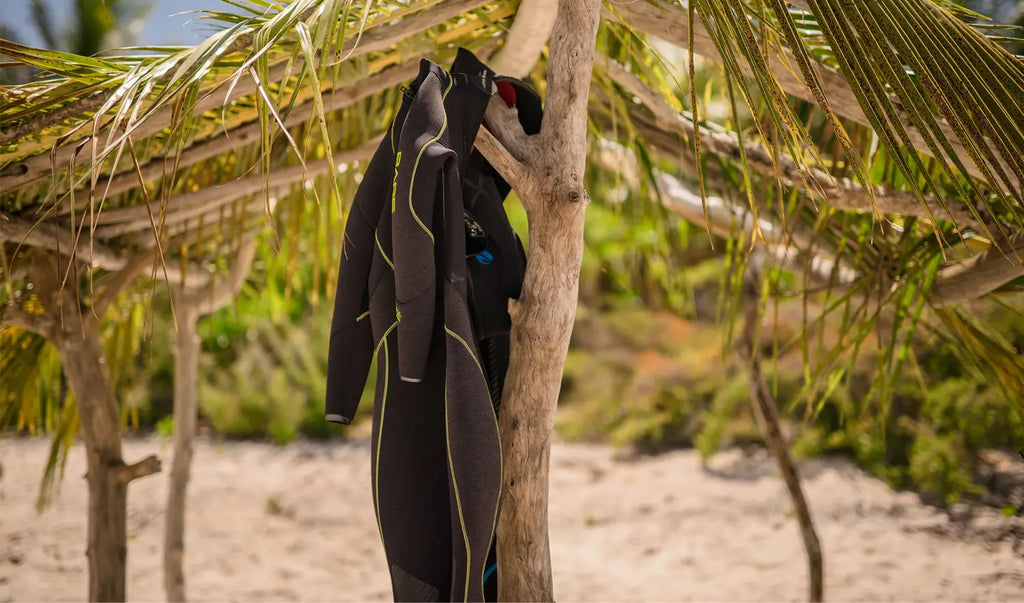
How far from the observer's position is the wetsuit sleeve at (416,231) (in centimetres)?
127

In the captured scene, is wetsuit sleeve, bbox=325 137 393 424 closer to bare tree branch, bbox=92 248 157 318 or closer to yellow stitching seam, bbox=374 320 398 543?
yellow stitching seam, bbox=374 320 398 543

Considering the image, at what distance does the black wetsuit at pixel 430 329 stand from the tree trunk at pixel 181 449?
1760 mm

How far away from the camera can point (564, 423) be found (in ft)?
20.1

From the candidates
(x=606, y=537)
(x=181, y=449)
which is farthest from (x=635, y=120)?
(x=606, y=537)

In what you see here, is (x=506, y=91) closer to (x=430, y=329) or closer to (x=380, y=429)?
(x=430, y=329)

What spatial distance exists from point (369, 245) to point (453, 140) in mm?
258

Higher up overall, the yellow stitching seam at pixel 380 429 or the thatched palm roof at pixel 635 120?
the thatched palm roof at pixel 635 120

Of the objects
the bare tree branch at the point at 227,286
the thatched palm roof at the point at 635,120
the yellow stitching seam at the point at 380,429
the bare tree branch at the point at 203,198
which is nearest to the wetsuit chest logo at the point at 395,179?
the thatched palm roof at the point at 635,120

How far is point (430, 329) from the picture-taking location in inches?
51.7

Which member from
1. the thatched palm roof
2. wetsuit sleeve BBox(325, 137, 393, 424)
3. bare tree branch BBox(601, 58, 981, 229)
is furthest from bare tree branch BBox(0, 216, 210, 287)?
bare tree branch BBox(601, 58, 981, 229)

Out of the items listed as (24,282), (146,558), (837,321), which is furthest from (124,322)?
(837,321)

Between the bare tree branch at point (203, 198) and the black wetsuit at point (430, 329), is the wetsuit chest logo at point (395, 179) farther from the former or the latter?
the bare tree branch at point (203, 198)

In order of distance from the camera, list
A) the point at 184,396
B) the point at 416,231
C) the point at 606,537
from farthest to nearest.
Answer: the point at 606,537
the point at 184,396
the point at 416,231

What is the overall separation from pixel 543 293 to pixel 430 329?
0.76 ft
